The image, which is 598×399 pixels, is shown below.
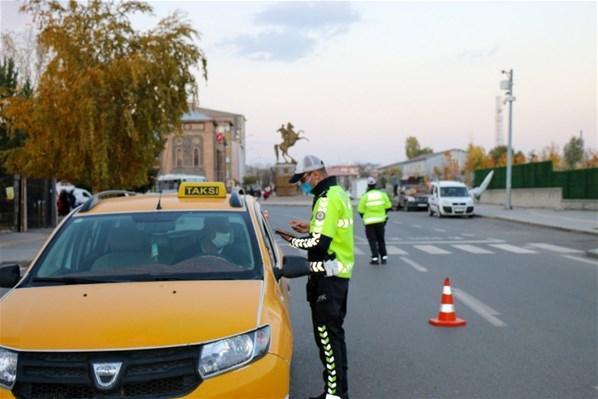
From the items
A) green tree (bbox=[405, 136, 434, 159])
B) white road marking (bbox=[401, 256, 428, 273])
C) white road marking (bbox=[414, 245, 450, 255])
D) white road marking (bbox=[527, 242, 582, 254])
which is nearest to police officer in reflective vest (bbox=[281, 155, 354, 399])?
white road marking (bbox=[401, 256, 428, 273])

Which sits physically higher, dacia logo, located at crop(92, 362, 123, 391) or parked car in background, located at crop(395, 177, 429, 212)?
dacia logo, located at crop(92, 362, 123, 391)

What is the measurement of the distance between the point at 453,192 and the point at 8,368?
36.6 meters

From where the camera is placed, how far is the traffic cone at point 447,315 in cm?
888

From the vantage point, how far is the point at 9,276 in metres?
5.15

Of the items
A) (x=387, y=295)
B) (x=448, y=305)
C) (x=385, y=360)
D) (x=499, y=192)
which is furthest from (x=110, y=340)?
(x=499, y=192)

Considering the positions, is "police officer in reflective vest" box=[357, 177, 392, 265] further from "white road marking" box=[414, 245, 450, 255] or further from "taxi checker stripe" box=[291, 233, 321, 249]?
"taxi checker stripe" box=[291, 233, 321, 249]

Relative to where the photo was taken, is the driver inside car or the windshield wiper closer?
the windshield wiper

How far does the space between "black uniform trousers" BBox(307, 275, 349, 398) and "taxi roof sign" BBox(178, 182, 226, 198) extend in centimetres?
118

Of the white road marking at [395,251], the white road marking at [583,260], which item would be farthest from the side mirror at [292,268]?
the white road marking at [395,251]

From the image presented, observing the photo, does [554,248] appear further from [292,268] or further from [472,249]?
[292,268]

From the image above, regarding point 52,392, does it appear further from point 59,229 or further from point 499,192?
point 499,192

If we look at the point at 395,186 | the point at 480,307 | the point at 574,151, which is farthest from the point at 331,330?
the point at 574,151

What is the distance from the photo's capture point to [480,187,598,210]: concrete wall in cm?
3959

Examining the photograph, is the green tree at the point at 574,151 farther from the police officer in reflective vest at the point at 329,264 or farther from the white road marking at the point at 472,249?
the police officer in reflective vest at the point at 329,264
